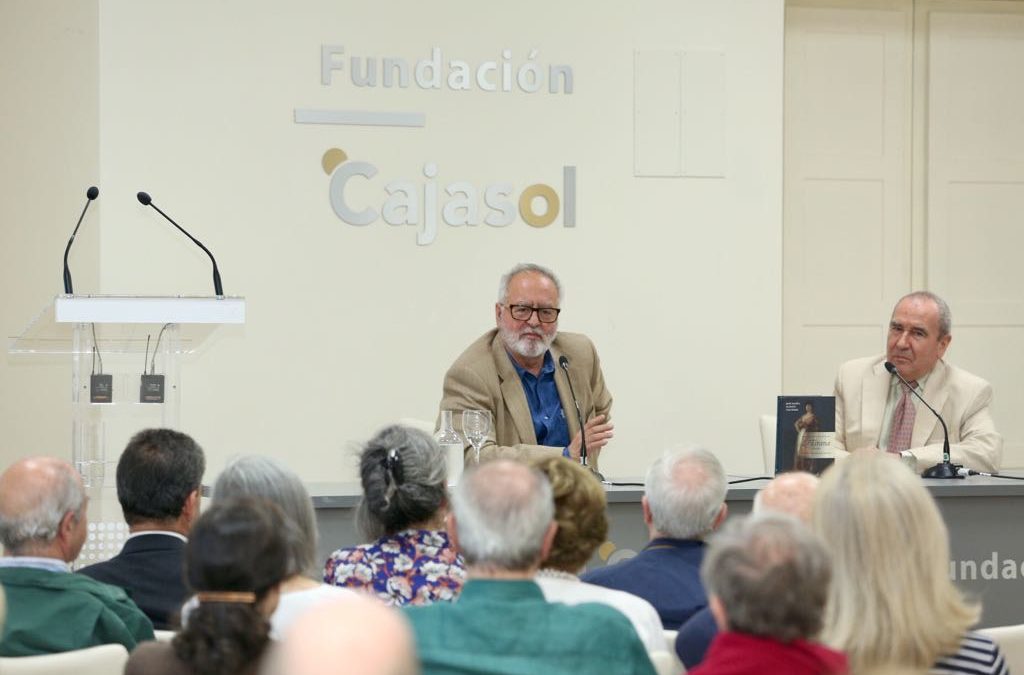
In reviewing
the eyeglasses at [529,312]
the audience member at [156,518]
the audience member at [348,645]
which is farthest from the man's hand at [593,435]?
the audience member at [348,645]

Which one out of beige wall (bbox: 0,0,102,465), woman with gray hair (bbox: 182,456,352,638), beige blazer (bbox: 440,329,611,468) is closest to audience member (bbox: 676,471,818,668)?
woman with gray hair (bbox: 182,456,352,638)

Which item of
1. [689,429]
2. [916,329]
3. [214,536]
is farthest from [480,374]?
[214,536]

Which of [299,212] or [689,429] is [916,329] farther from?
[299,212]

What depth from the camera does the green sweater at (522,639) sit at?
2006 mm

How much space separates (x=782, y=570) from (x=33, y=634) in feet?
→ 4.90

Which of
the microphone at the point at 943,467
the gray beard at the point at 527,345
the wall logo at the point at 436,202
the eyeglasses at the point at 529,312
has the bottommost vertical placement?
the microphone at the point at 943,467

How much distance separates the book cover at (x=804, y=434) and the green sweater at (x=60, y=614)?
2352mm

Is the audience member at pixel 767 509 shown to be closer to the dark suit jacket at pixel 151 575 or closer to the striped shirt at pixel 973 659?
the striped shirt at pixel 973 659

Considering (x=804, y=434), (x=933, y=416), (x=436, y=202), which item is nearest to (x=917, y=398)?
(x=933, y=416)

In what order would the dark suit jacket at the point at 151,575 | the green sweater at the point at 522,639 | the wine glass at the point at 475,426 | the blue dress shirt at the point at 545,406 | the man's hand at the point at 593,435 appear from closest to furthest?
the green sweater at the point at 522,639 < the dark suit jacket at the point at 151,575 < the wine glass at the point at 475,426 < the man's hand at the point at 593,435 < the blue dress shirt at the point at 545,406

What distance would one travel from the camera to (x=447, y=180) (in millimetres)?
6207

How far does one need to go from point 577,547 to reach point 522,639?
0.51 m

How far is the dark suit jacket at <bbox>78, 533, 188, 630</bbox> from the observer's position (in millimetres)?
2926

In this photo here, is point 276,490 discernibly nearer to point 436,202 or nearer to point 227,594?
point 227,594
